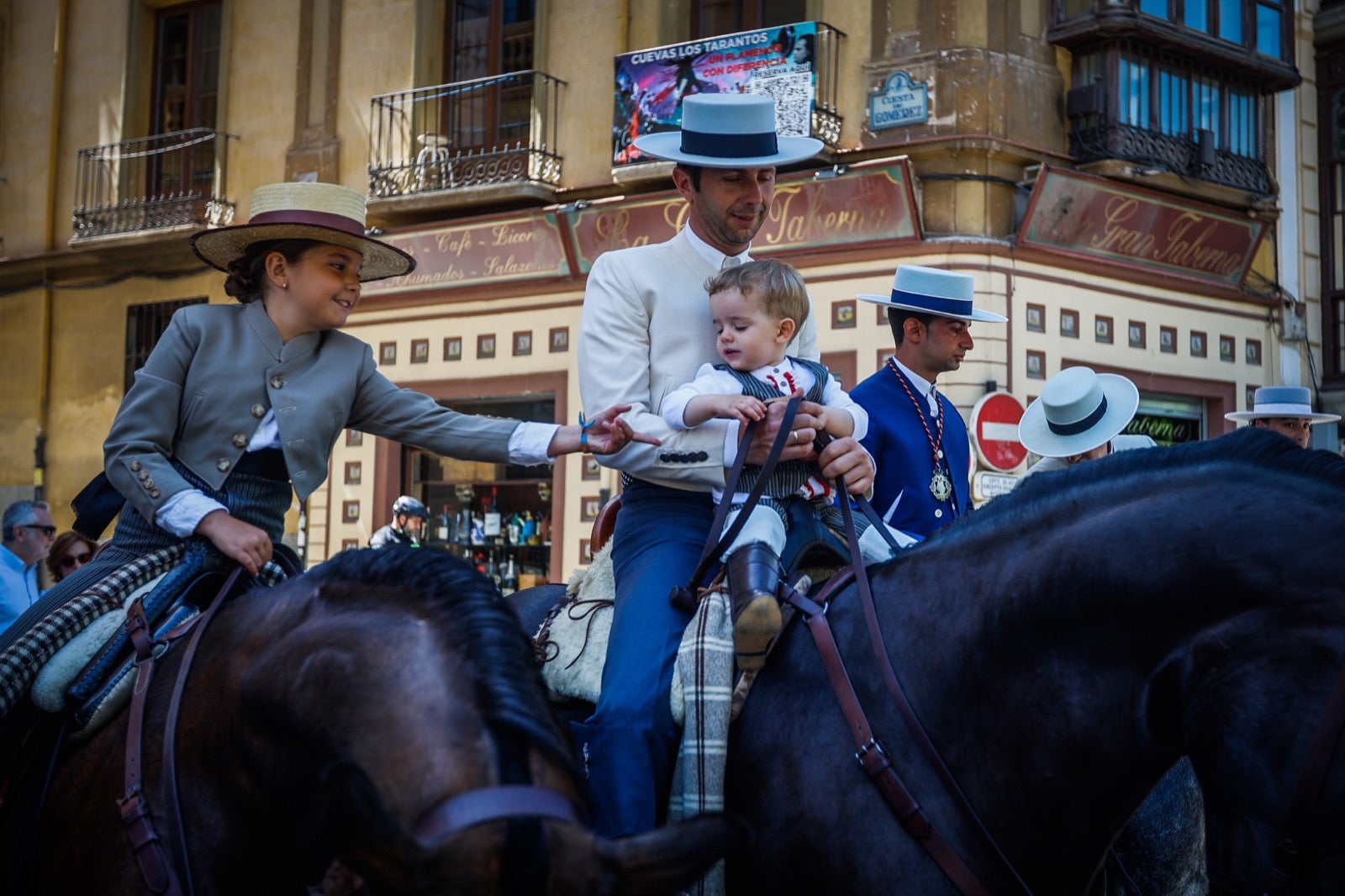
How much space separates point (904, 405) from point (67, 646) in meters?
2.39

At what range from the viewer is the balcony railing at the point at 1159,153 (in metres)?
12.9

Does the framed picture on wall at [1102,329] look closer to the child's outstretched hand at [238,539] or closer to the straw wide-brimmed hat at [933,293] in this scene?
the straw wide-brimmed hat at [933,293]

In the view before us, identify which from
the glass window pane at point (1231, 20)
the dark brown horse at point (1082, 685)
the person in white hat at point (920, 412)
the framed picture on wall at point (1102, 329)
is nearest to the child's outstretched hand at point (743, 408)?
the dark brown horse at point (1082, 685)

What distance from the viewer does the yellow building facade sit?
Result: 1277cm

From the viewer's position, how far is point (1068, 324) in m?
13.1

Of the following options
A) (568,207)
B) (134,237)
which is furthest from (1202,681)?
(134,237)

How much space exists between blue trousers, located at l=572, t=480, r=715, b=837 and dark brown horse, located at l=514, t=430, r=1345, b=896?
0.58 feet

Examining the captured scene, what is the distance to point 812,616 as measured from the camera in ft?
9.78

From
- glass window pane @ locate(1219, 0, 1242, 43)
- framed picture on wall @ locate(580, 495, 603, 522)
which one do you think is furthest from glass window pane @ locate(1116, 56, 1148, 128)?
framed picture on wall @ locate(580, 495, 603, 522)

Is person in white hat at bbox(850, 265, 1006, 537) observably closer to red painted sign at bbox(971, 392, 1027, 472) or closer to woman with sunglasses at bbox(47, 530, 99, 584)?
woman with sunglasses at bbox(47, 530, 99, 584)

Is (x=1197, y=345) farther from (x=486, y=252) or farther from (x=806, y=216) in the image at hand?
(x=486, y=252)

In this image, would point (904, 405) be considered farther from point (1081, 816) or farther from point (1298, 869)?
point (1298, 869)

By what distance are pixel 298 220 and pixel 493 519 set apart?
38.9ft

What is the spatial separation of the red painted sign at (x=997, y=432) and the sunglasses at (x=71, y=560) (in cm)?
706
